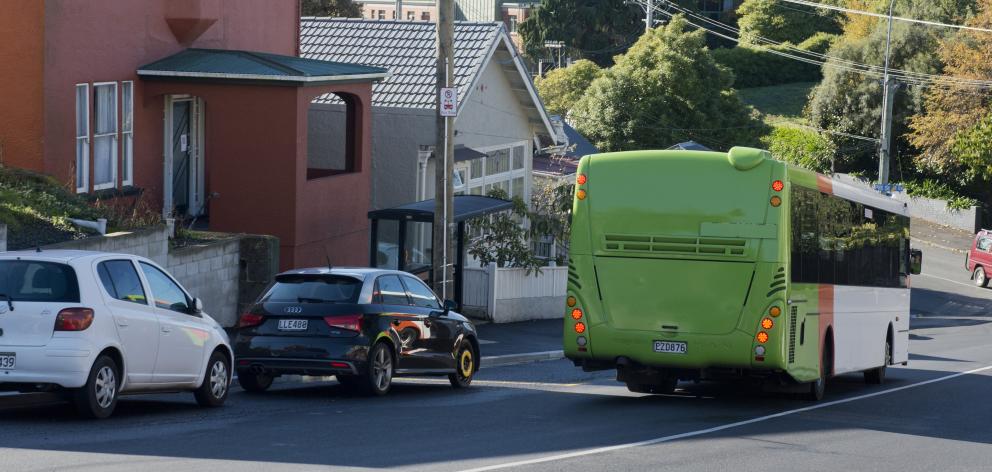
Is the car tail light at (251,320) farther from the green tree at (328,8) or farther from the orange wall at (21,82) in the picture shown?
the green tree at (328,8)

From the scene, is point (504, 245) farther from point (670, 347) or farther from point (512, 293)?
point (670, 347)

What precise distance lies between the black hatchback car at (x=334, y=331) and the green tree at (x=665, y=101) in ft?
119

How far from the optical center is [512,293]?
29750 millimetres

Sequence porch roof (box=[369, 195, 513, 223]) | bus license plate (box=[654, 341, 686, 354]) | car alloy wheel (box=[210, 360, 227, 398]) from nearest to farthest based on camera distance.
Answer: car alloy wheel (box=[210, 360, 227, 398]) < bus license plate (box=[654, 341, 686, 354]) < porch roof (box=[369, 195, 513, 223])

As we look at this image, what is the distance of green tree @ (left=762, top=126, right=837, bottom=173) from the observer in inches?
2539

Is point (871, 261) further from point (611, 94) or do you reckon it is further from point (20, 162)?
point (611, 94)

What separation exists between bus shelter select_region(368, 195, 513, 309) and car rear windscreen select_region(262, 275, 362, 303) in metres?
7.15

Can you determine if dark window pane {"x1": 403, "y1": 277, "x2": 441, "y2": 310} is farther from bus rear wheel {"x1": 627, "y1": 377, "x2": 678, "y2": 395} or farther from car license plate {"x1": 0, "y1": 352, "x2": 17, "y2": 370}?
car license plate {"x1": 0, "y1": 352, "x2": 17, "y2": 370}

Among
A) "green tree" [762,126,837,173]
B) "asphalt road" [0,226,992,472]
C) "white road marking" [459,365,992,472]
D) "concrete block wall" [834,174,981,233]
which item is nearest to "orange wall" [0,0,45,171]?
"asphalt road" [0,226,992,472]

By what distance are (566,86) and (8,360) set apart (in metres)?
51.6

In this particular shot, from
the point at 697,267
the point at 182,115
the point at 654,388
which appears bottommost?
the point at 654,388

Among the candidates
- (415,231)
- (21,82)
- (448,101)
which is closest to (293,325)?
(448,101)

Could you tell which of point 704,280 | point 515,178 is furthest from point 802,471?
point 515,178

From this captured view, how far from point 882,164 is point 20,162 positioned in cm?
3854
